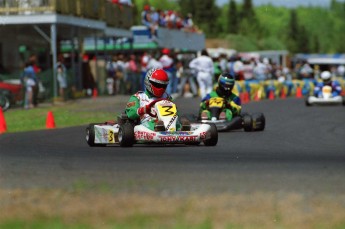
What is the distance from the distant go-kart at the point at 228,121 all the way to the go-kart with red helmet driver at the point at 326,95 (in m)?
12.0

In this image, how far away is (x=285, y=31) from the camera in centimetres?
14825

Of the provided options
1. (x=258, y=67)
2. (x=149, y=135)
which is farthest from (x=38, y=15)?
(x=149, y=135)

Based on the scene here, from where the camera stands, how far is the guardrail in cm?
3139

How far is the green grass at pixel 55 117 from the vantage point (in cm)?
2088

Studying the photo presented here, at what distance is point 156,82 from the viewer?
13641 mm

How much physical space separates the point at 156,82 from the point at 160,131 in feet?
2.28

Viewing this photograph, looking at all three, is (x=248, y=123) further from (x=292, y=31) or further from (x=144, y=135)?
(x=292, y=31)

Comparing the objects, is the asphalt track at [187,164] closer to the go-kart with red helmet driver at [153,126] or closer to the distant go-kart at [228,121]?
the go-kart with red helmet driver at [153,126]

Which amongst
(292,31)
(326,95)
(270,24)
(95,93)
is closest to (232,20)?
(292,31)

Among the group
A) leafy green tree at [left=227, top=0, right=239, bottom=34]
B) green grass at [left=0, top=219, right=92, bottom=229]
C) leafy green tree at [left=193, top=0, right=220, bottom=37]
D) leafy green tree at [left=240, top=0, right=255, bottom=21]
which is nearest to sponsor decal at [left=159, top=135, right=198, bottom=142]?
green grass at [left=0, top=219, right=92, bottom=229]

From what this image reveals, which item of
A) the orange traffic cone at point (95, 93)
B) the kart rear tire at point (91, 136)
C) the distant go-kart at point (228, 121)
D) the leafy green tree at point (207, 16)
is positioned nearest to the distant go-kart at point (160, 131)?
the kart rear tire at point (91, 136)

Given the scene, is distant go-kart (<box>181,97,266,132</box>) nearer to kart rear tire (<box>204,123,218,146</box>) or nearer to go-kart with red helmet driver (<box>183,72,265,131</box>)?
go-kart with red helmet driver (<box>183,72,265,131</box>)

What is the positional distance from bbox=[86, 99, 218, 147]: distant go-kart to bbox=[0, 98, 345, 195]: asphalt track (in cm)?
15

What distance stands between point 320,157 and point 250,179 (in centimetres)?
270
